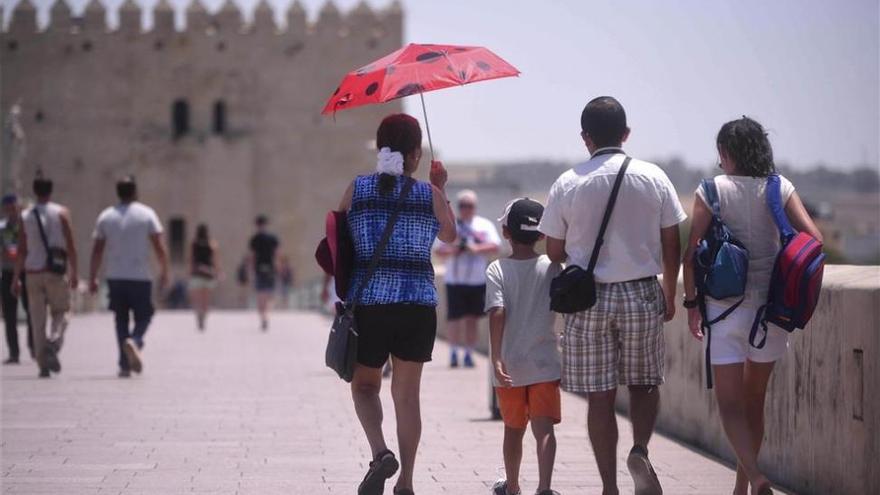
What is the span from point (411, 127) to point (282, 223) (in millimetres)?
57036

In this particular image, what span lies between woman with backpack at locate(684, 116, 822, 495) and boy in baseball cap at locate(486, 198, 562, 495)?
677 millimetres

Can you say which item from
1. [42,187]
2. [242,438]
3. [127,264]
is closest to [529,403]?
[242,438]

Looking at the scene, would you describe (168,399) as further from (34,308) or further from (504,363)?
(504,363)

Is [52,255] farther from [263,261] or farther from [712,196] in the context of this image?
[263,261]

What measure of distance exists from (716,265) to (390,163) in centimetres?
154

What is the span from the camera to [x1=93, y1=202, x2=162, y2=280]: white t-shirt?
14.0 meters

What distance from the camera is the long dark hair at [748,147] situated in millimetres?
7156

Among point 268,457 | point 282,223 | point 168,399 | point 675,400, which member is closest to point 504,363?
point 268,457

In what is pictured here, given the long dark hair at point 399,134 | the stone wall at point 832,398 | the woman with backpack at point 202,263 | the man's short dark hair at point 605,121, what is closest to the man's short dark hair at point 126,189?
the stone wall at point 832,398

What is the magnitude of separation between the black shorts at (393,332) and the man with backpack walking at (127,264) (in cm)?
681

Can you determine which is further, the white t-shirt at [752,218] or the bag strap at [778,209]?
the white t-shirt at [752,218]

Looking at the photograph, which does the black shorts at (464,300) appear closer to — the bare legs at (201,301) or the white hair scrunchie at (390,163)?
the white hair scrunchie at (390,163)

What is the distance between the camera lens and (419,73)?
313 inches

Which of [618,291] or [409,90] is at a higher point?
[409,90]
